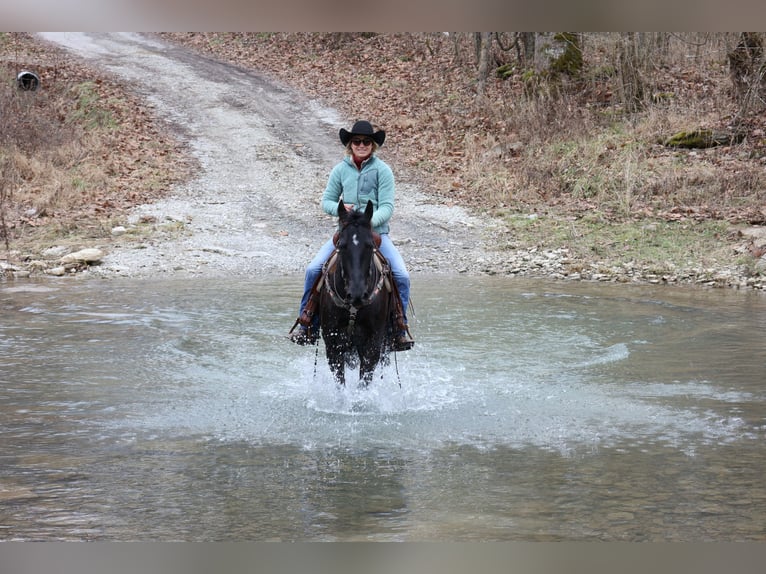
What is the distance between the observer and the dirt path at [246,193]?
1703 cm

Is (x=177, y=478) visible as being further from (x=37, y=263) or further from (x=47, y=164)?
(x=47, y=164)

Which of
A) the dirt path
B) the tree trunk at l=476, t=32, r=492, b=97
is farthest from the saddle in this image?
the tree trunk at l=476, t=32, r=492, b=97

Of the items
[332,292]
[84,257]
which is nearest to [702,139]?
[84,257]

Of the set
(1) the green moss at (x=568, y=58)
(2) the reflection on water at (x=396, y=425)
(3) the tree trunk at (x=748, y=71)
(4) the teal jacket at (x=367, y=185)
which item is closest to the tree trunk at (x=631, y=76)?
(1) the green moss at (x=568, y=58)

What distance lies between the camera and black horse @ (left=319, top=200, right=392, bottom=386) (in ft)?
24.4

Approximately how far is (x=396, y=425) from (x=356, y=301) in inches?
49.7

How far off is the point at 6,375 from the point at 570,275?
9.88 m

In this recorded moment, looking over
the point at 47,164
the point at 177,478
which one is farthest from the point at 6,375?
the point at 47,164

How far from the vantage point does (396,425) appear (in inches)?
311

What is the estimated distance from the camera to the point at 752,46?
20891 millimetres

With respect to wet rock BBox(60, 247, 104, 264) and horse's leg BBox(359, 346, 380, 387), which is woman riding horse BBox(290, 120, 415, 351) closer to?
horse's leg BBox(359, 346, 380, 387)

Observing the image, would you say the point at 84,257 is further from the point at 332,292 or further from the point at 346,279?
the point at 346,279

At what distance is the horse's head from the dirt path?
30.0ft

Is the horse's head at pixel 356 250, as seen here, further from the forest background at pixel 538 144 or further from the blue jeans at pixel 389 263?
the forest background at pixel 538 144
